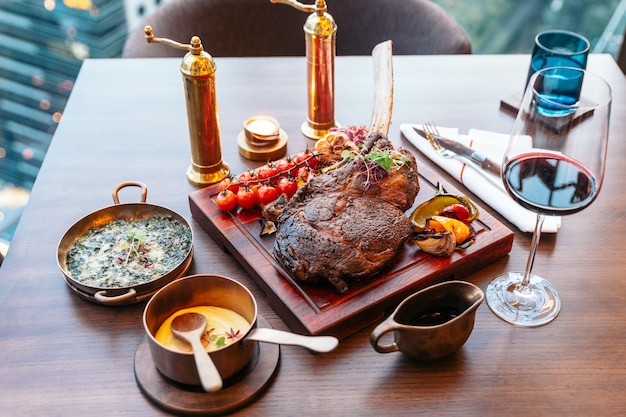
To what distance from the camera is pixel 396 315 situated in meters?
1.15

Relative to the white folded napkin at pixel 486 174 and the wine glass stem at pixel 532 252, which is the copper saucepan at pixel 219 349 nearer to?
the wine glass stem at pixel 532 252

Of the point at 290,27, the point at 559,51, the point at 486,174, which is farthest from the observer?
the point at 290,27

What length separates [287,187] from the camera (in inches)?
59.7

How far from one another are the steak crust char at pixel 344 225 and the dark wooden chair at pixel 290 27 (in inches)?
44.0

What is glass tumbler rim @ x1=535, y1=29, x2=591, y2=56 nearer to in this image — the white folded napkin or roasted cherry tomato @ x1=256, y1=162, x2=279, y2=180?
the white folded napkin

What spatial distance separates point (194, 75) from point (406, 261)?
610mm

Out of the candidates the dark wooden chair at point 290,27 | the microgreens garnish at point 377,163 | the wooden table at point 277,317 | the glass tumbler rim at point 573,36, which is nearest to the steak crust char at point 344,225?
the microgreens garnish at point 377,163

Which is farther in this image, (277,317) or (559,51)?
(559,51)

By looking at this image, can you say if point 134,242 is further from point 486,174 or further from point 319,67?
point 486,174

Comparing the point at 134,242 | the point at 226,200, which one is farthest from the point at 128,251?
the point at 226,200

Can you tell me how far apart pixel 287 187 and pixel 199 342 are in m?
0.50

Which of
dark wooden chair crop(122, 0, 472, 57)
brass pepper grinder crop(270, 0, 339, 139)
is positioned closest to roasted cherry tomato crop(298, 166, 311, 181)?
brass pepper grinder crop(270, 0, 339, 139)

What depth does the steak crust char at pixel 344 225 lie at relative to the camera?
4.09 feet

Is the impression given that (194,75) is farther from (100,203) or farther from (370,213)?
(370,213)
